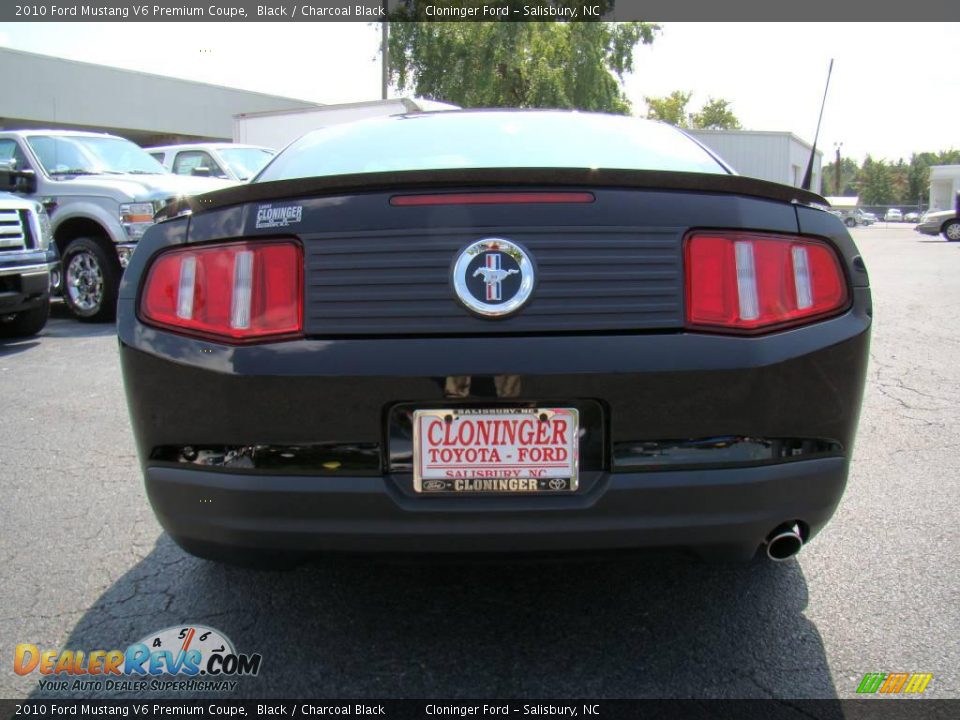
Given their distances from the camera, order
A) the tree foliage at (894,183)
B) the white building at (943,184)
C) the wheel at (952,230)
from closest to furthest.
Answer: the wheel at (952,230) < the white building at (943,184) < the tree foliage at (894,183)

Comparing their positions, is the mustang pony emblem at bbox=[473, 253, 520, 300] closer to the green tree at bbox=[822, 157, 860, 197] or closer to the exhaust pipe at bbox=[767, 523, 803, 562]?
the exhaust pipe at bbox=[767, 523, 803, 562]

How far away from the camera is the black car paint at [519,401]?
182 cm

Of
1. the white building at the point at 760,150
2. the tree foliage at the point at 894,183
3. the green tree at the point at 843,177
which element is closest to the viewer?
the white building at the point at 760,150

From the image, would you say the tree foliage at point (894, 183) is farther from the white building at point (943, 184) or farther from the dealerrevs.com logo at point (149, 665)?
the dealerrevs.com logo at point (149, 665)

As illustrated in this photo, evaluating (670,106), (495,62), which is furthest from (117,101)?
(670,106)

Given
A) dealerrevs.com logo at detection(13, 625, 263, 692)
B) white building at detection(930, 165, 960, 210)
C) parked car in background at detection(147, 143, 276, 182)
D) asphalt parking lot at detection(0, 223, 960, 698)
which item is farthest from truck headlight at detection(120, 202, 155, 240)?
white building at detection(930, 165, 960, 210)

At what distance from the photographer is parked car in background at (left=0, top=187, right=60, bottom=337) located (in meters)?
6.82

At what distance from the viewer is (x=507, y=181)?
74.9 inches

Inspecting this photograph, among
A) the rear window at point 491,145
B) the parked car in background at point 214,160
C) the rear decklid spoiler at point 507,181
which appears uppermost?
the rear window at point 491,145

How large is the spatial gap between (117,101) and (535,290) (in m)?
33.2

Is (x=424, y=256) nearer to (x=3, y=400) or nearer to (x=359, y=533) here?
(x=359, y=533)

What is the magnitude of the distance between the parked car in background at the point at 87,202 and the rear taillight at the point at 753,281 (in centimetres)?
700

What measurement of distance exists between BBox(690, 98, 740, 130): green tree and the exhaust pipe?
7840 cm

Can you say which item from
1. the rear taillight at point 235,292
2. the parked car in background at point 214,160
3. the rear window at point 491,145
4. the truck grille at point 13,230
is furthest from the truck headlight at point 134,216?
the rear taillight at point 235,292
